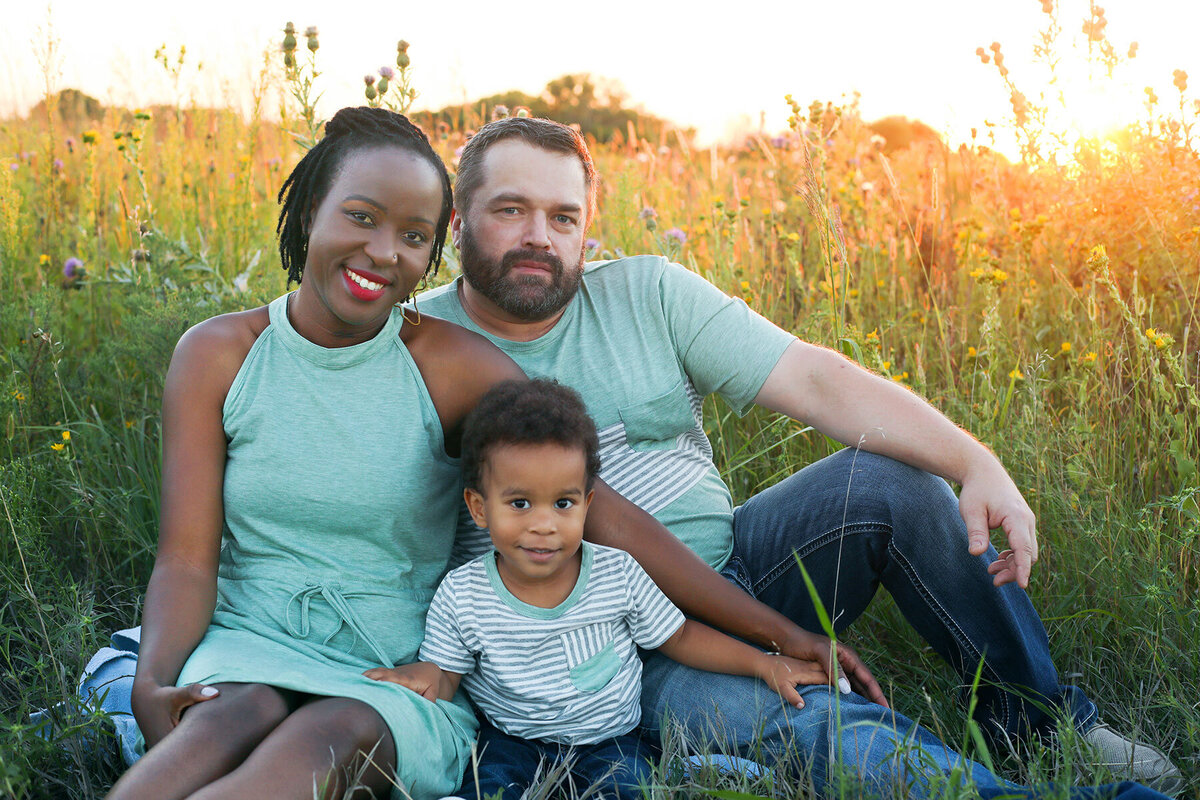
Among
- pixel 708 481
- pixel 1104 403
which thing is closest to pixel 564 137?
pixel 708 481

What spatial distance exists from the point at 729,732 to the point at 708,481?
2.27 ft

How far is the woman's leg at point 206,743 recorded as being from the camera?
162 cm

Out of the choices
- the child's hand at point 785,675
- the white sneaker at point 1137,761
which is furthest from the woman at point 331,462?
the white sneaker at point 1137,761

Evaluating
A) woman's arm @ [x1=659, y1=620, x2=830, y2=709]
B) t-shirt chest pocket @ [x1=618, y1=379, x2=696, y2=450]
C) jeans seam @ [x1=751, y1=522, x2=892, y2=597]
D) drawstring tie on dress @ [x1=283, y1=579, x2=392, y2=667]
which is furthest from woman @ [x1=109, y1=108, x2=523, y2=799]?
jeans seam @ [x1=751, y1=522, x2=892, y2=597]

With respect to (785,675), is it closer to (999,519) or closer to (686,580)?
(686,580)

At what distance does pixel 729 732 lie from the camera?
6.80 ft

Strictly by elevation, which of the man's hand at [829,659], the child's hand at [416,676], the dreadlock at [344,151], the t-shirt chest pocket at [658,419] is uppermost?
the dreadlock at [344,151]

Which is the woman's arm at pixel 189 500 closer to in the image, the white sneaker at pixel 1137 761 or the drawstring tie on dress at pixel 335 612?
the drawstring tie on dress at pixel 335 612

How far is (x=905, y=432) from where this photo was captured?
2.29 meters

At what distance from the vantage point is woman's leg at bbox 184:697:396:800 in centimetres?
162

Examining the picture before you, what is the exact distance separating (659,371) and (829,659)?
83cm

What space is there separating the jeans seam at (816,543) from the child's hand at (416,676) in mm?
858

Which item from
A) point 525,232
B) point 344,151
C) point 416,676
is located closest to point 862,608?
point 416,676

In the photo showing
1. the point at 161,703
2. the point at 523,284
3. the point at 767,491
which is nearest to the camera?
the point at 161,703
